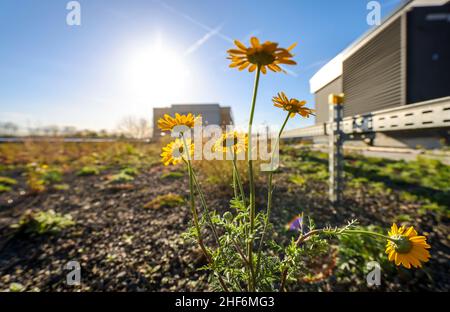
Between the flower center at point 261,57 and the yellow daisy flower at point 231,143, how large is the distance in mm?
210

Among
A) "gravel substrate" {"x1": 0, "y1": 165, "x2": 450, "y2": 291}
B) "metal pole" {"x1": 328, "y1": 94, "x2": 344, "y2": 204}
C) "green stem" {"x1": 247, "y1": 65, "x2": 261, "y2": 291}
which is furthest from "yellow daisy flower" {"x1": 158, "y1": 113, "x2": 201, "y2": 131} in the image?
"metal pole" {"x1": 328, "y1": 94, "x2": 344, "y2": 204}

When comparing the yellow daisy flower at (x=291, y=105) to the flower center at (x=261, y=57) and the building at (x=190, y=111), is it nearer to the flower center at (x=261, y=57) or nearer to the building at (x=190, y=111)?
the flower center at (x=261, y=57)

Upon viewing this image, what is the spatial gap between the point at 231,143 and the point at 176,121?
0.17 m

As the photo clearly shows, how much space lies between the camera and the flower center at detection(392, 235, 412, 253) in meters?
0.50

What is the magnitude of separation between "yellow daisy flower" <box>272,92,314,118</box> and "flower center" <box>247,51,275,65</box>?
0.43ft

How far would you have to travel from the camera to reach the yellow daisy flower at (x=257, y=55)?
39 centimetres

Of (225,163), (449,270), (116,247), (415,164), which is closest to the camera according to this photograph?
(449,270)

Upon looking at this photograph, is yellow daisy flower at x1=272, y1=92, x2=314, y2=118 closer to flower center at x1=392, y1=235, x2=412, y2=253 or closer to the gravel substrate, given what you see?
flower center at x1=392, y1=235, x2=412, y2=253

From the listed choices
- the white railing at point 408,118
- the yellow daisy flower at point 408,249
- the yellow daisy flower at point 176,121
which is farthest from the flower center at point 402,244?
the white railing at point 408,118

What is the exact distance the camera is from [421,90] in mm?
5242
